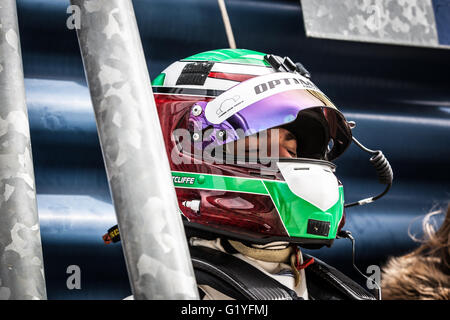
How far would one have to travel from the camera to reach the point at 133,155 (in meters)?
0.30

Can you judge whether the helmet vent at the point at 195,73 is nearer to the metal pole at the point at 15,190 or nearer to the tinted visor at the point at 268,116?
the tinted visor at the point at 268,116

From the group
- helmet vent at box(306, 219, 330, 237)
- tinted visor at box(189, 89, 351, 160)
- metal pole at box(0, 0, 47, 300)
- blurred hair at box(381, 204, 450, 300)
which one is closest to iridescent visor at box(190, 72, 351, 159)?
tinted visor at box(189, 89, 351, 160)

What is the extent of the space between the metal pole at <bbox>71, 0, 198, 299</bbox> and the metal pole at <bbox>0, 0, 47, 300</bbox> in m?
0.09

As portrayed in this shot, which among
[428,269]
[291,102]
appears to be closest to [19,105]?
[291,102]

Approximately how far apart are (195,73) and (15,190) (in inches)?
21.7

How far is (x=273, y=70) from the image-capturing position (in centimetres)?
90

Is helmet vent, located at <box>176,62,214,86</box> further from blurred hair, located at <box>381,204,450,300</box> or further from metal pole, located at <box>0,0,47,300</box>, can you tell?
blurred hair, located at <box>381,204,450,300</box>

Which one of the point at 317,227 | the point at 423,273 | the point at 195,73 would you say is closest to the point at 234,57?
the point at 195,73

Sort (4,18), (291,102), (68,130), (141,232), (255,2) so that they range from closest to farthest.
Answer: (141,232)
(4,18)
(291,102)
(68,130)
(255,2)

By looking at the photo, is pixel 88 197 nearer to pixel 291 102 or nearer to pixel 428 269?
pixel 291 102

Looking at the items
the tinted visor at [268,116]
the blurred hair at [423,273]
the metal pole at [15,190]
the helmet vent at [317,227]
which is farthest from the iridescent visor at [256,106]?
the blurred hair at [423,273]

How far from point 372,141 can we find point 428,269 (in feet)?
1.29

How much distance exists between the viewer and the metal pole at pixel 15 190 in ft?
1.14

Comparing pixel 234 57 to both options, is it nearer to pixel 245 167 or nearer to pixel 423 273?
pixel 245 167
